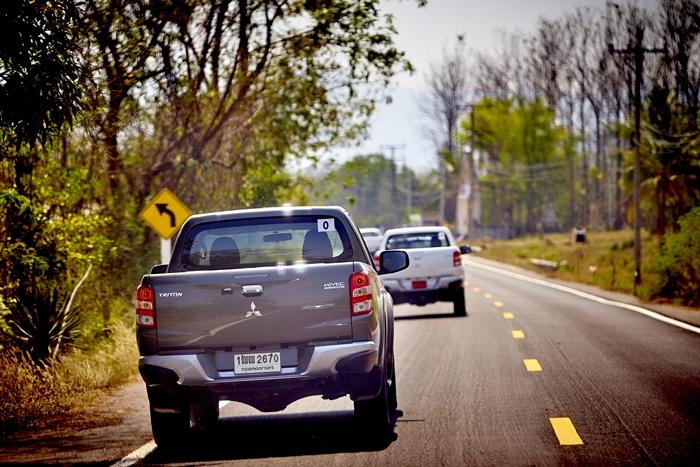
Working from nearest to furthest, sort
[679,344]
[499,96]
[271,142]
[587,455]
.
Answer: [587,455]
[679,344]
[271,142]
[499,96]

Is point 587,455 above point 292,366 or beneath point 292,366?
beneath

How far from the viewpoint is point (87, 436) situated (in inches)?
419

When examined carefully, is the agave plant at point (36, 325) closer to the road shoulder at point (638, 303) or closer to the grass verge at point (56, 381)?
the grass verge at point (56, 381)

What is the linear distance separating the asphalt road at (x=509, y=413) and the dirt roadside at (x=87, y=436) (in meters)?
0.30


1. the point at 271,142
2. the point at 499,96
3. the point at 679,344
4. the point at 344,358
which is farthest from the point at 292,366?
the point at 499,96

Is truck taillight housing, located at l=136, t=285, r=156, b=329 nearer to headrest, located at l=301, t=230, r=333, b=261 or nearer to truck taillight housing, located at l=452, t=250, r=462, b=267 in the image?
headrest, located at l=301, t=230, r=333, b=261

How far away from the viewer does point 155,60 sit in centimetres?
2164

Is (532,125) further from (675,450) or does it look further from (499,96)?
(675,450)

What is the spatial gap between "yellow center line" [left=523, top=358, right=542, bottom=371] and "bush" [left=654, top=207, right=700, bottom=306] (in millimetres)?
13856

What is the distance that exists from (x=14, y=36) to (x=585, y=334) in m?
11.5

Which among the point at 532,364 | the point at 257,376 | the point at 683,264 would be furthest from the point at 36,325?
the point at 683,264

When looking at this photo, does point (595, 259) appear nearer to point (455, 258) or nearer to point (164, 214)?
point (455, 258)

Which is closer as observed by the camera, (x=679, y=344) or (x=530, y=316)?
(x=679, y=344)

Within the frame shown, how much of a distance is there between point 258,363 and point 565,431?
96.6 inches
